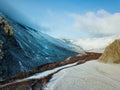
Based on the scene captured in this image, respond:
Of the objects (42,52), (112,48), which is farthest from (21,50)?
(112,48)

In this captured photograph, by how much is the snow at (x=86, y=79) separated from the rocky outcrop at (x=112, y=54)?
1.04 meters

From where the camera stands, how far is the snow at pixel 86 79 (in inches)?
216

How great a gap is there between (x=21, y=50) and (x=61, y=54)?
9.66m

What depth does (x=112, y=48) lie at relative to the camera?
8.84 meters

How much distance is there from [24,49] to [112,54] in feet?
191

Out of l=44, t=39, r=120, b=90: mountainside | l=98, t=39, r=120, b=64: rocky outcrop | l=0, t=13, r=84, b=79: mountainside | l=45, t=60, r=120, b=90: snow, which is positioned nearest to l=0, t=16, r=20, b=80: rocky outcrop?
l=0, t=13, r=84, b=79: mountainside

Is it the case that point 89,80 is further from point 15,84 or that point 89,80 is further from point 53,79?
point 15,84

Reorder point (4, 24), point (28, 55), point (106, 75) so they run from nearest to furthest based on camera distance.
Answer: point (106, 75) < point (4, 24) < point (28, 55)

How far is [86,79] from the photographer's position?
5.95 m

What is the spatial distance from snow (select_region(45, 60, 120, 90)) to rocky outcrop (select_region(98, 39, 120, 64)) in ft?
3.41

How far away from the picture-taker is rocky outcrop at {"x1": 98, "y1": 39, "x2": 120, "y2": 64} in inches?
330

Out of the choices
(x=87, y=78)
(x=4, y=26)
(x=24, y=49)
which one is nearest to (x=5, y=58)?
(x=4, y=26)

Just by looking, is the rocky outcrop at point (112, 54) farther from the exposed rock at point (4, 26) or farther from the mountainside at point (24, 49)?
the exposed rock at point (4, 26)

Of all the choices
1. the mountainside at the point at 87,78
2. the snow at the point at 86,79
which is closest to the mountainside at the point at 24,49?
the mountainside at the point at 87,78
